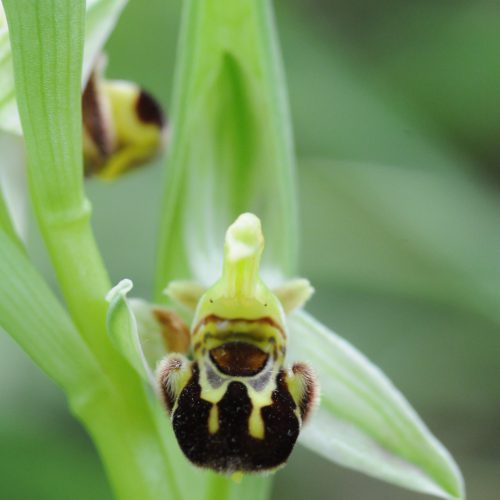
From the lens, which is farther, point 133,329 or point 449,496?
point 449,496

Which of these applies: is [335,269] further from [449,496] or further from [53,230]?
[53,230]

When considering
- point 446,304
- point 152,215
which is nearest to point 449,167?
point 446,304

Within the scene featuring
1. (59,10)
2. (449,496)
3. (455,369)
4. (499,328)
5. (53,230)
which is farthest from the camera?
(455,369)

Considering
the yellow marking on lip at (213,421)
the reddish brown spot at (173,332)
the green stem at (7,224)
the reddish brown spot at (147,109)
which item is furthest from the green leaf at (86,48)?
the yellow marking on lip at (213,421)

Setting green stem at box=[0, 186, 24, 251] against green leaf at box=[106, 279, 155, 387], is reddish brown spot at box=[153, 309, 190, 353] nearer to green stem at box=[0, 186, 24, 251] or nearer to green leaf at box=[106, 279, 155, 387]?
green leaf at box=[106, 279, 155, 387]

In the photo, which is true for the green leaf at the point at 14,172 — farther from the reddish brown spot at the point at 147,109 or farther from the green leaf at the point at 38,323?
the green leaf at the point at 38,323

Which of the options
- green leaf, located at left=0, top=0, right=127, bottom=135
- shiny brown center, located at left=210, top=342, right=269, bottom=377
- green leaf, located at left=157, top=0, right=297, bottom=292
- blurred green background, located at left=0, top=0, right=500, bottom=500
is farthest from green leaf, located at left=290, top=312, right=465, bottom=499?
blurred green background, located at left=0, top=0, right=500, bottom=500
